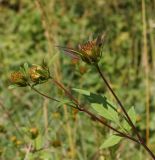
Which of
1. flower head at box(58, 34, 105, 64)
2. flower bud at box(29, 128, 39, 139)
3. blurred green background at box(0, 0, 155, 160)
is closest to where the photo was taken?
flower head at box(58, 34, 105, 64)

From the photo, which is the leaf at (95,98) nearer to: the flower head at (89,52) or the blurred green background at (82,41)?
the flower head at (89,52)

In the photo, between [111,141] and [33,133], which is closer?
[111,141]

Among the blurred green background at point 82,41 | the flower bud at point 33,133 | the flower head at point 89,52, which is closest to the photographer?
the flower head at point 89,52

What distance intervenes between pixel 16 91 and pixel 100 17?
41.1 inches

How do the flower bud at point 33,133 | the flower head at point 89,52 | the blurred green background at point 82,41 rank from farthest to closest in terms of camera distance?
the blurred green background at point 82,41 < the flower bud at point 33,133 < the flower head at point 89,52

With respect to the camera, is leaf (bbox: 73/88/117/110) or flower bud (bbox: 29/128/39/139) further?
flower bud (bbox: 29/128/39/139)

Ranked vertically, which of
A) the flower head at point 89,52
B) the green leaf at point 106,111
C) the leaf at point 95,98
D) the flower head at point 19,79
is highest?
the flower head at point 89,52

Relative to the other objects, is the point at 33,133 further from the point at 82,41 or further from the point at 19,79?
the point at 82,41

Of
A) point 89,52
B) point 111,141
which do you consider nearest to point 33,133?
point 111,141

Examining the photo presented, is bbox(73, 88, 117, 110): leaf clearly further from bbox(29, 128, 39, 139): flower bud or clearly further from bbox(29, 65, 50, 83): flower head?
bbox(29, 128, 39, 139): flower bud

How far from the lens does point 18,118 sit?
2330 millimetres

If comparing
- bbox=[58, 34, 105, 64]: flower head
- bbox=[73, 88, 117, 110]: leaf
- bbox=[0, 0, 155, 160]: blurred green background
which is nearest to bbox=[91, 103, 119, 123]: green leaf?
bbox=[73, 88, 117, 110]: leaf

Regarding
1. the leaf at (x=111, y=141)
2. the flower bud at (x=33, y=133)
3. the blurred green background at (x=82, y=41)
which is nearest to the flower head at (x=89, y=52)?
the leaf at (x=111, y=141)

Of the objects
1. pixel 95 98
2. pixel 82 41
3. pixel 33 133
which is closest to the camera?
pixel 95 98
